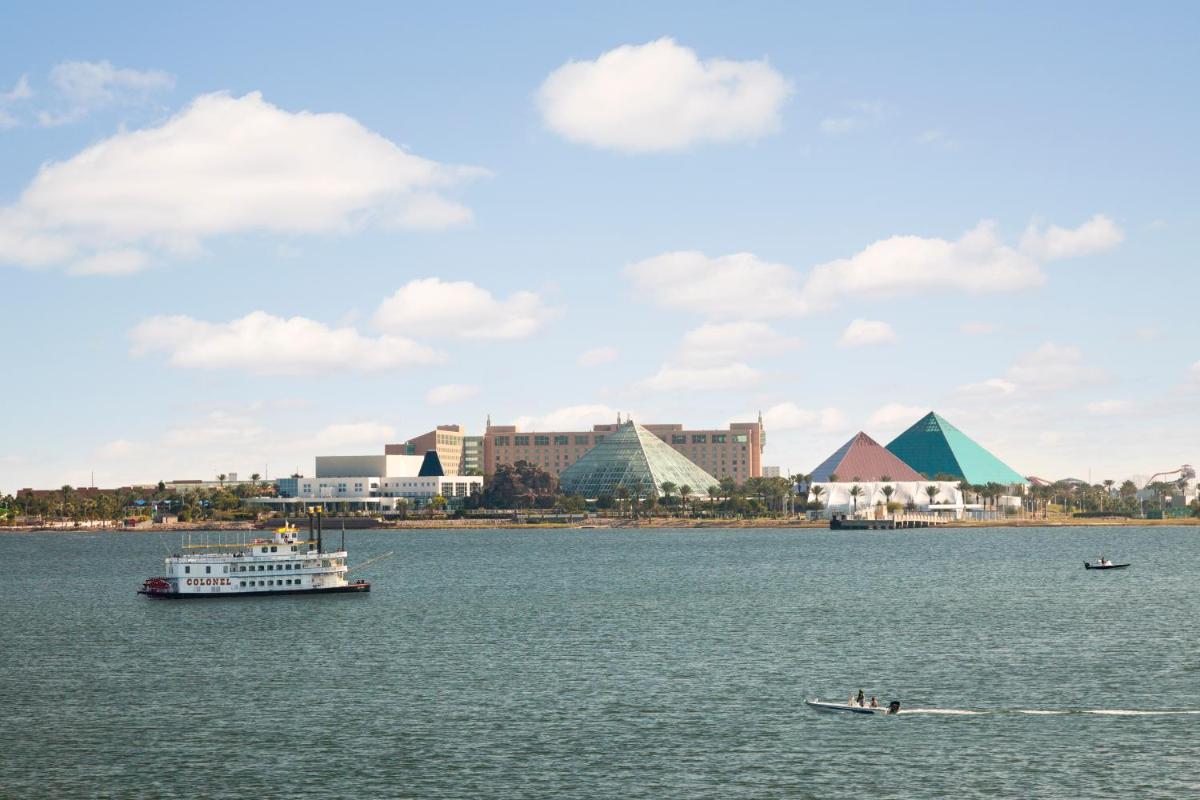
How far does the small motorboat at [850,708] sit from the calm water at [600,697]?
0.90 m

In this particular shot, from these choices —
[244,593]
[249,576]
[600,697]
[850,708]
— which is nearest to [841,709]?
[850,708]

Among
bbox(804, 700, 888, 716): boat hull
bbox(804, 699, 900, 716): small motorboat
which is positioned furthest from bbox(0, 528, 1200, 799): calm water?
bbox(804, 700, 888, 716): boat hull

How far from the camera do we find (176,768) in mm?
63375

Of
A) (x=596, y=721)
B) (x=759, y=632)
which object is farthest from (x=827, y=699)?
(x=759, y=632)

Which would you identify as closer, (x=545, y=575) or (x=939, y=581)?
(x=939, y=581)

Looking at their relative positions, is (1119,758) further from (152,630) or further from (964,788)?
(152,630)

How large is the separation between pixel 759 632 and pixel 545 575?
7686cm

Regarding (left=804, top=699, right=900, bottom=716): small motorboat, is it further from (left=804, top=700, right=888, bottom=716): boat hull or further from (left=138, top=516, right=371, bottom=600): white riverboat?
(left=138, top=516, right=371, bottom=600): white riverboat

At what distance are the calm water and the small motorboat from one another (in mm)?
901

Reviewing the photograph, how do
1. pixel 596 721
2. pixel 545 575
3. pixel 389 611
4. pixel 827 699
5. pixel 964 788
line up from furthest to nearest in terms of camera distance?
1. pixel 545 575
2. pixel 389 611
3. pixel 827 699
4. pixel 596 721
5. pixel 964 788

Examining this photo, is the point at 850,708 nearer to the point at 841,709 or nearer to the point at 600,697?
the point at 841,709

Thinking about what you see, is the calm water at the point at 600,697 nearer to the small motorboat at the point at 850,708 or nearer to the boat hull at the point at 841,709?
the small motorboat at the point at 850,708

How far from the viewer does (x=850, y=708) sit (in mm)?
74625

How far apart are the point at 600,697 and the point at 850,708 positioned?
47.0ft
